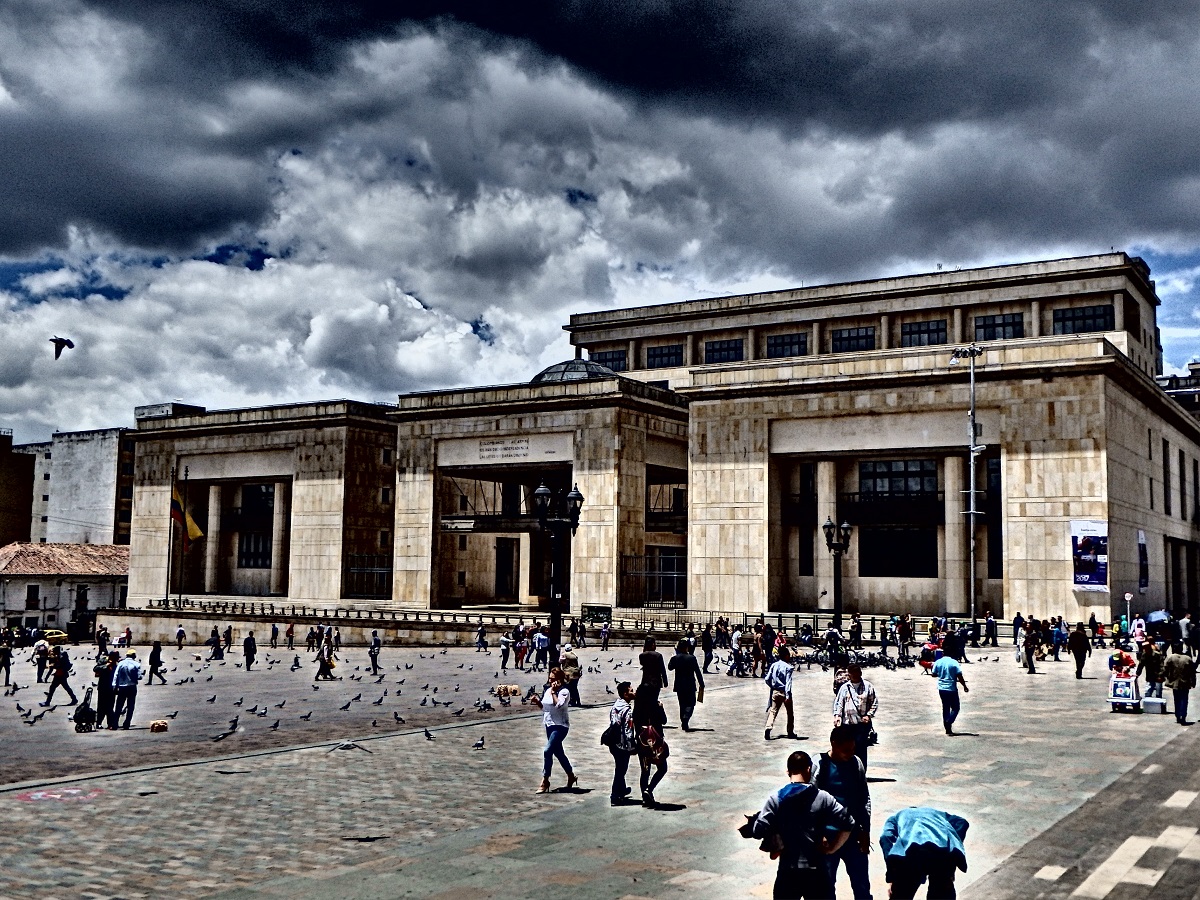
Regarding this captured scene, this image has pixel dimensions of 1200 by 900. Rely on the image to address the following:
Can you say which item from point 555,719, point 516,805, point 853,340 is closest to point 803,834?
point 516,805

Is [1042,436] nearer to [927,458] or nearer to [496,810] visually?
[927,458]

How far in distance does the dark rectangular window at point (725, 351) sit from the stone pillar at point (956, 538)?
2385 centimetres

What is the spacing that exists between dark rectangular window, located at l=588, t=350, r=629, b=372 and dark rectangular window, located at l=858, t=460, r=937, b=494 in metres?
26.0

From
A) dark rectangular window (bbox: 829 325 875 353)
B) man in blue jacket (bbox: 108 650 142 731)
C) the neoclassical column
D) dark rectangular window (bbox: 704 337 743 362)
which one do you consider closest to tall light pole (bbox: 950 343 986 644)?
the neoclassical column

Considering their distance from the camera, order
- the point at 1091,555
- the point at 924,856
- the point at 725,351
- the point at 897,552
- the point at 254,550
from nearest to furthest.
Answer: the point at 924,856 < the point at 1091,555 < the point at 897,552 < the point at 725,351 < the point at 254,550

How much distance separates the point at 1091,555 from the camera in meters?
44.3

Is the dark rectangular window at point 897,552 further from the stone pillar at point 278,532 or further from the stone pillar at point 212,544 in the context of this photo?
the stone pillar at point 212,544

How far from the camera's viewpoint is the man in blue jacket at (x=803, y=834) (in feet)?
22.6

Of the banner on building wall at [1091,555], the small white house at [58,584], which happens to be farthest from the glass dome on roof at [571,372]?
the small white house at [58,584]

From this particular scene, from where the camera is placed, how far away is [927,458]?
51.4 metres

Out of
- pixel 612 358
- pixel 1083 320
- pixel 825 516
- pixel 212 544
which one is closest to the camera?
pixel 825 516

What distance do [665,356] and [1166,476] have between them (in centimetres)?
3080

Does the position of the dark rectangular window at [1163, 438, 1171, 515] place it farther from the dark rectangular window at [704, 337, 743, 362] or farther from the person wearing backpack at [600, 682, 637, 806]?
the person wearing backpack at [600, 682, 637, 806]

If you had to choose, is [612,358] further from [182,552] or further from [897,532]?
[182,552]
